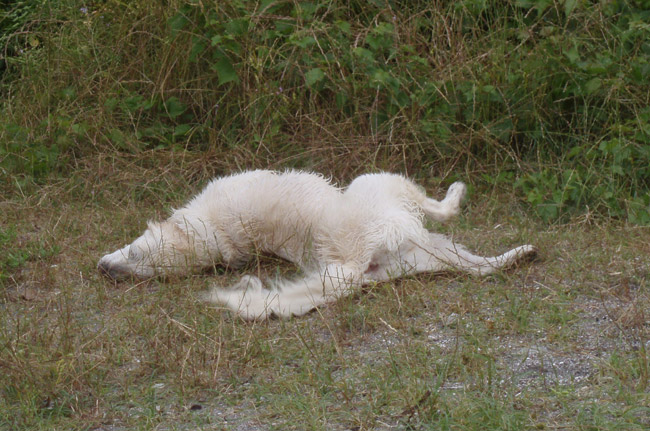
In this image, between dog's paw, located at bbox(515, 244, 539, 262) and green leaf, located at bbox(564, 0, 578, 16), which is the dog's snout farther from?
green leaf, located at bbox(564, 0, 578, 16)

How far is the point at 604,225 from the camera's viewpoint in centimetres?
452

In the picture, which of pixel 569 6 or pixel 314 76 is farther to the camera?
pixel 314 76

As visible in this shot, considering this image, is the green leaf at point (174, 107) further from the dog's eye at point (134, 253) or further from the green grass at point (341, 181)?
the dog's eye at point (134, 253)

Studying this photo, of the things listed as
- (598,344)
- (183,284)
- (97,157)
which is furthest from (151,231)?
(598,344)

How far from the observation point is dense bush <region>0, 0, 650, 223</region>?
5.04 meters

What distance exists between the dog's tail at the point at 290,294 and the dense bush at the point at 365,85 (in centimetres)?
150

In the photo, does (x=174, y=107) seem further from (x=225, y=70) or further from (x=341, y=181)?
(x=341, y=181)

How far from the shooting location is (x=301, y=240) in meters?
4.06

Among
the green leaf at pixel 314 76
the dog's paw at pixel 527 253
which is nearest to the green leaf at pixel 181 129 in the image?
the green leaf at pixel 314 76

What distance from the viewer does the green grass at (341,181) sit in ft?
9.32

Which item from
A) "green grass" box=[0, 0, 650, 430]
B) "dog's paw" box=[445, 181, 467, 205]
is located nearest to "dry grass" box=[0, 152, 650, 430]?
"green grass" box=[0, 0, 650, 430]

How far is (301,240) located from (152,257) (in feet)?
2.23

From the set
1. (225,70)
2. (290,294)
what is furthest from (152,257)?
(225,70)

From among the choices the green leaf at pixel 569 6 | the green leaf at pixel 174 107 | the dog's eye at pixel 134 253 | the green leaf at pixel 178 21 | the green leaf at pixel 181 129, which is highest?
Result: the green leaf at pixel 178 21
